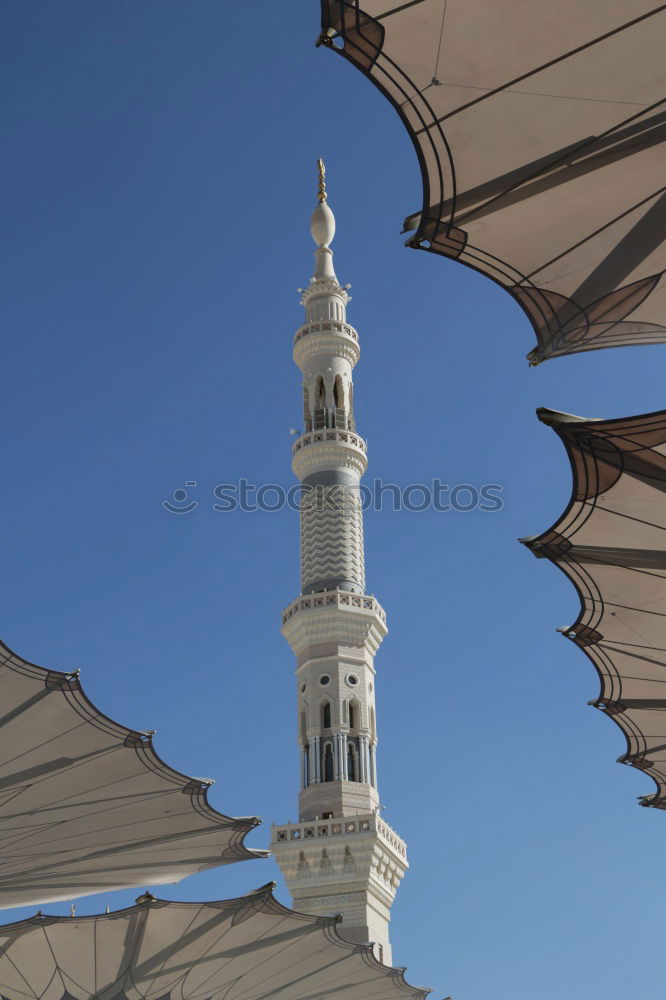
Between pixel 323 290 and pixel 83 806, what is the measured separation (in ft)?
Answer: 91.6

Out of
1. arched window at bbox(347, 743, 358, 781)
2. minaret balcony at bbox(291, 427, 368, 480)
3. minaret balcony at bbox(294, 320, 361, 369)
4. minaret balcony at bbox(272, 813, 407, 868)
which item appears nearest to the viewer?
minaret balcony at bbox(272, 813, 407, 868)

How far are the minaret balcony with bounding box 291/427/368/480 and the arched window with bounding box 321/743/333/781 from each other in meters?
8.55

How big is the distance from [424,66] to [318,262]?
34.2m

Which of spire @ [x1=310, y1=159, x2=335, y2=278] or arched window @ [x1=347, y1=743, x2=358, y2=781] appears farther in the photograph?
spire @ [x1=310, y1=159, x2=335, y2=278]

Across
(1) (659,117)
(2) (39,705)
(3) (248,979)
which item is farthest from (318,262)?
(1) (659,117)

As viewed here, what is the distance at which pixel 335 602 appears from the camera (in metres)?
37.1

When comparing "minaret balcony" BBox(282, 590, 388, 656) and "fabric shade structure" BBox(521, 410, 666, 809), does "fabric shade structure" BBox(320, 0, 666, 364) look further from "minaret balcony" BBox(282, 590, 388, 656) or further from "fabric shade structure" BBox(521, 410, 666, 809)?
"minaret balcony" BBox(282, 590, 388, 656)

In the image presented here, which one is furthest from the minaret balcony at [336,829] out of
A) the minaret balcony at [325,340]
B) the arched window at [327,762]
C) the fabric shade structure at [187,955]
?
the minaret balcony at [325,340]

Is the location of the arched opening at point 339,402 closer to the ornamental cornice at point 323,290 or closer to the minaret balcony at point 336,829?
the ornamental cornice at point 323,290

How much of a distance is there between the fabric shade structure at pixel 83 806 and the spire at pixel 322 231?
27916 mm

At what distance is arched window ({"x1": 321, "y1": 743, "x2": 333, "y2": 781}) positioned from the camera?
1422 inches

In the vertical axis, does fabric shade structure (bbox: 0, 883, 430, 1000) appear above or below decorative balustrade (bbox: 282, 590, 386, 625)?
below

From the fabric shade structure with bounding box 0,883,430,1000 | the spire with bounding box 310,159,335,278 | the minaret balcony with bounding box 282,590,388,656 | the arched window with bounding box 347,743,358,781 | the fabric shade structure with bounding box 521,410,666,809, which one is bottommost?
the fabric shade structure with bounding box 0,883,430,1000


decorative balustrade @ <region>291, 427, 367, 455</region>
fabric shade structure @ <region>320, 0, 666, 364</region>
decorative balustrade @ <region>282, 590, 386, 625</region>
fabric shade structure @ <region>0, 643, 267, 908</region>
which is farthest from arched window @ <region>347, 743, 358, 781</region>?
fabric shade structure @ <region>320, 0, 666, 364</region>
